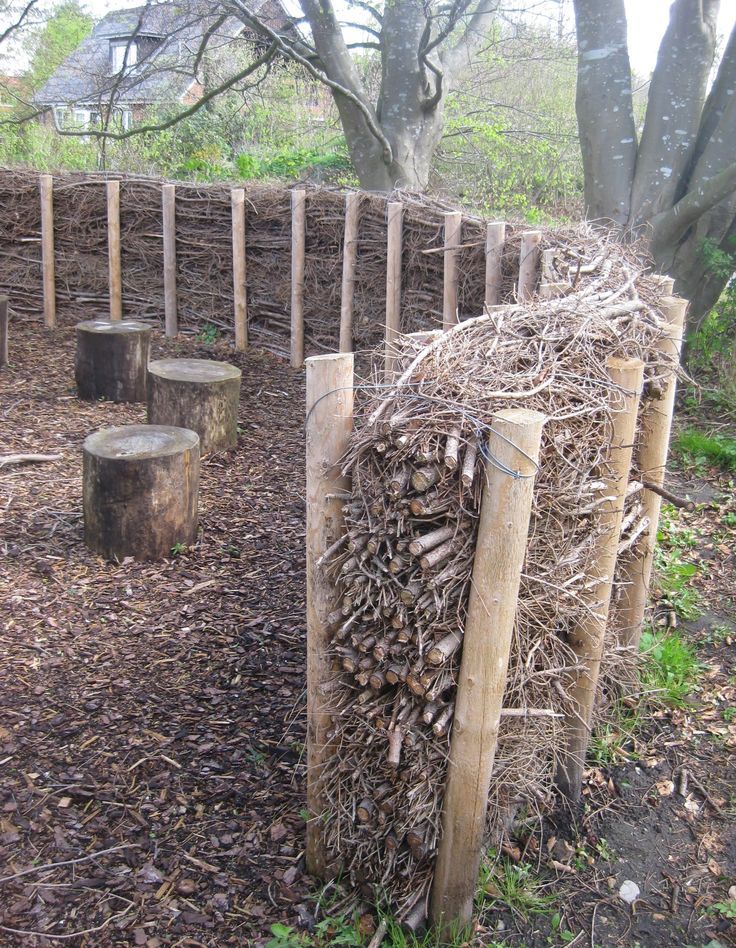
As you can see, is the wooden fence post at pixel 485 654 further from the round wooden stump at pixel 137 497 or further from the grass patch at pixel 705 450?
the grass patch at pixel 705 450

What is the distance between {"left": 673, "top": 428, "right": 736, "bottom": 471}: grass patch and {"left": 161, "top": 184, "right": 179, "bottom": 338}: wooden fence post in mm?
5726

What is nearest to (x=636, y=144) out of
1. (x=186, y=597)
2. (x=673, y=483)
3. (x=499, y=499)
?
(x=673, y=483)

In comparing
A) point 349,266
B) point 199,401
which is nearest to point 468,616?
point 199,401

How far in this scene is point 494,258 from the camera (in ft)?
21.4

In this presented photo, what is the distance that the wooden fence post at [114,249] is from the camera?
31.9ft

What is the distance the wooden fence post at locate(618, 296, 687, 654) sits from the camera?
3.97m

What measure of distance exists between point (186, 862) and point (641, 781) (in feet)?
6.37

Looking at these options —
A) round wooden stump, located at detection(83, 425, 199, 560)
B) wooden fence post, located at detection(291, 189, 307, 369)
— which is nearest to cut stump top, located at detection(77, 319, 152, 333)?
wooden fence post, located at detection(291, 189, 307, 369)

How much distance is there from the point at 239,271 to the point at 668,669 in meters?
6.48

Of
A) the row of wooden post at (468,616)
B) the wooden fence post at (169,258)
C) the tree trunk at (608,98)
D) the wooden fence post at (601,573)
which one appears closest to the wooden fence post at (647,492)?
the wooden fence post at (601,573)

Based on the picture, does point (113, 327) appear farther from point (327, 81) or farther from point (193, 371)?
point (327, 81)

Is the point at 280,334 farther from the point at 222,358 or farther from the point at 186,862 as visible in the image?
the point at 186,862

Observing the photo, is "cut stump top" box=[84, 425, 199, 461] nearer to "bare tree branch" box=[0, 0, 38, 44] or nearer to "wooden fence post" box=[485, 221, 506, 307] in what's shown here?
"wooden fence post" box=[485, 221, 506, 307]

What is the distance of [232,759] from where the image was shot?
3.32m
